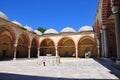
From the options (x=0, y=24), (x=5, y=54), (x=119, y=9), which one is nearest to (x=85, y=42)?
(x=5, y=54)

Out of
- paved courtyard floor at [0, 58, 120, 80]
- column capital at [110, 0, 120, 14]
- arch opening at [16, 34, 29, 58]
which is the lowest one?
paved courtyard floor at [0, 58, 120, 80]

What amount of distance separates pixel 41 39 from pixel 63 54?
6520mm

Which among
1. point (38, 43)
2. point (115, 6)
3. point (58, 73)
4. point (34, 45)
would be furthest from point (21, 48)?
point (115, 6)

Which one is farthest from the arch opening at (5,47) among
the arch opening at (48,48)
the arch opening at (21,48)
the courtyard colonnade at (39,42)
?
the arch opening at (48,48)

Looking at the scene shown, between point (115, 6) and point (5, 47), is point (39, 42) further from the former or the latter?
point (115, 6)

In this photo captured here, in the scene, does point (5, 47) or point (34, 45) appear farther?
point (34, 45)

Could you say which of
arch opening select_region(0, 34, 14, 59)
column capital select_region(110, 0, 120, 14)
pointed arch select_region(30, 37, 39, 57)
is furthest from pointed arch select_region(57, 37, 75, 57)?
column capital select_region(110, 0, 120, 14)

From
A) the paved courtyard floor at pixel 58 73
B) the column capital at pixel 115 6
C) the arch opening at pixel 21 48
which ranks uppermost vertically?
the column capital at pixel 115 6

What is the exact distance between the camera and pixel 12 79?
5.28 meters

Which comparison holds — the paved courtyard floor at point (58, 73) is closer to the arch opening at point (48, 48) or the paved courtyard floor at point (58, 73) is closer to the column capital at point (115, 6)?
the column capital at point (115, 6)

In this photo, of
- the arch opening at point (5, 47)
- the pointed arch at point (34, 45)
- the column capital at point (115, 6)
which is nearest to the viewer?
the column capital at point (115, 6)

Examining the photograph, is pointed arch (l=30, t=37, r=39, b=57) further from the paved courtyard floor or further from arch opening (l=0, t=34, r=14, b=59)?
the paved courtyard floor

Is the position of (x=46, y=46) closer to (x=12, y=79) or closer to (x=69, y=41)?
(x=69, y=41)

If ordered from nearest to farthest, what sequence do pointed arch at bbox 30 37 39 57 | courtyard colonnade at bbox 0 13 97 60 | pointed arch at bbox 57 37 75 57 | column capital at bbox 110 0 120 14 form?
column capital at bbox 110 0 120 14, courtyard colonnade at bbox 0 13 97 60, pointed arch at bbox 30 37 39 57, pointed arch at bbox 57 37 75 57
